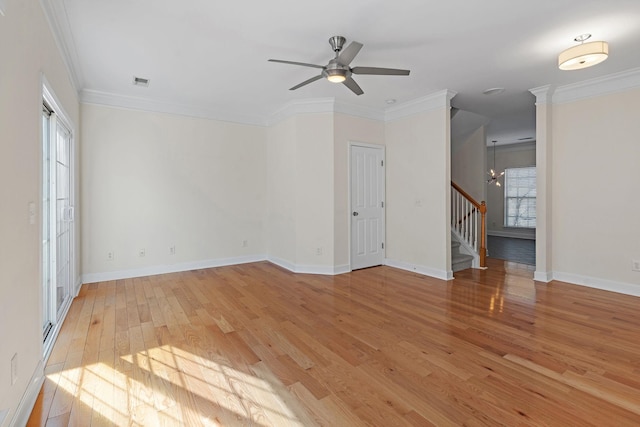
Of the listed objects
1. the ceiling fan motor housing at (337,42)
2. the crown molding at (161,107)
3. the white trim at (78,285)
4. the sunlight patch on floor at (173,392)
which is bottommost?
the sunlight patch on floor at (173,392)

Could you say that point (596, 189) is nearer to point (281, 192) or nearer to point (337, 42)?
point (337, 42)

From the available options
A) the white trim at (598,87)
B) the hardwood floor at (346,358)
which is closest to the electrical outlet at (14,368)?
the hardwood floor at (346,358)

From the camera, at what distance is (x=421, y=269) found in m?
5.04

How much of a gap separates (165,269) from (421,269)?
4139 millimetres

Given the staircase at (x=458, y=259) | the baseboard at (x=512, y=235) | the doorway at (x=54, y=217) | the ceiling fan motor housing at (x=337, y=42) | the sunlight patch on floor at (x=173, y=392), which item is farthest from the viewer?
the baseboard at (x=512, y=235)

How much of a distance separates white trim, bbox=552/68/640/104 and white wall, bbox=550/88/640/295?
6 cm

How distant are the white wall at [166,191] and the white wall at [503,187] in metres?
7.84

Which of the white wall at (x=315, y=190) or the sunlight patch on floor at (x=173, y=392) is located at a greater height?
the white wall at (x=315, y=190)

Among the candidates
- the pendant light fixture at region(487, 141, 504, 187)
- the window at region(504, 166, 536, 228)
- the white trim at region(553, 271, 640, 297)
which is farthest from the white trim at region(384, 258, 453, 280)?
the window at region(504, 166, 536, 228)

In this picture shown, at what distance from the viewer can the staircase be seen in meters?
5.28

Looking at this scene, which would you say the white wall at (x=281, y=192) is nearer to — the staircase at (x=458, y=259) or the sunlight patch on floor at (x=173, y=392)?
the staircase at (x=458, y=259)

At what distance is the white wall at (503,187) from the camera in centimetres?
925

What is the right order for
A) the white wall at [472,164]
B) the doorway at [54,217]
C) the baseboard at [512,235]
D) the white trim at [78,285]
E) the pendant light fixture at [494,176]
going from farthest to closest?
the pendant light fixture at [494,176] < the baseboard at [512,235] < the white wall at [472,164] < the white trim at [78,285] < the doorway at [54,217]

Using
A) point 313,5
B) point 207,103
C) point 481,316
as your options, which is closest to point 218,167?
point 207,103
